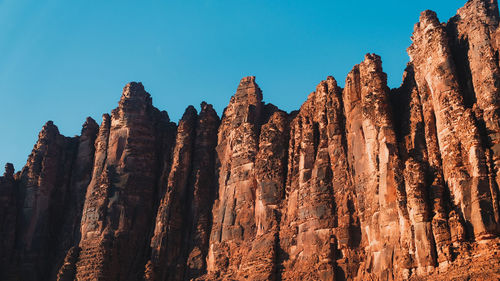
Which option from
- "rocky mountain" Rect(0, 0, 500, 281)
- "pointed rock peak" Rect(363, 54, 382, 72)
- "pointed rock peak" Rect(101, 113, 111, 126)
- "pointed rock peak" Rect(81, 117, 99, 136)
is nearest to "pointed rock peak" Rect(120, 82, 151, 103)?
"rocky mountain" Rect(0, 0, 500, 281)

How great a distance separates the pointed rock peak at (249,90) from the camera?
65.6m

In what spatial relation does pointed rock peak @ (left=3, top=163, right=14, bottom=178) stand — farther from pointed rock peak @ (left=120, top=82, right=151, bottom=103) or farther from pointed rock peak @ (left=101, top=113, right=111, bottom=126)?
pointed rock peak @ (left=120, top=82, right=151, bottom=103)

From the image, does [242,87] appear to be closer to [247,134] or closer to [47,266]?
[247,134]

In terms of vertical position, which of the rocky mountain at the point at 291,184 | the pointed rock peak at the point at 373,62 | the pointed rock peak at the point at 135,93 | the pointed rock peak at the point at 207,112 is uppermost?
the pointed rock peak at the point at 135,93

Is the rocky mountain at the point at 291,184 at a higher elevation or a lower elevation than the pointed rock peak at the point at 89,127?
lower

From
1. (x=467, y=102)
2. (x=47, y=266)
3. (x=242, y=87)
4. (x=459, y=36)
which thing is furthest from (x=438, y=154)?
(x=47, y=266)

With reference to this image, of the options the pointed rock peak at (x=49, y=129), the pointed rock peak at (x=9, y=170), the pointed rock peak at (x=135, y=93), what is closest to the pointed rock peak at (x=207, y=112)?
the pointed rock peak at (x=135, y=93)

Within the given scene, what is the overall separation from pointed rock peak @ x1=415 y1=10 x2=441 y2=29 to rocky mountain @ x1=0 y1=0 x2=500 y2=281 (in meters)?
0.13

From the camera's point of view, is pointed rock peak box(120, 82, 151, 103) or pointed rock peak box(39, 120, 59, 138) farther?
pointed rock peak box(39, 120, 59, 138)

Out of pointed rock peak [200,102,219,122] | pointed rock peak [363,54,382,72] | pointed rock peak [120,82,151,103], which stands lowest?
pointed rock peak [363,54,382,72]

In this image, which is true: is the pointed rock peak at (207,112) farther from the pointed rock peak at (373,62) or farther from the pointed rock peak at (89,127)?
the pointed rock peak at (373,62)

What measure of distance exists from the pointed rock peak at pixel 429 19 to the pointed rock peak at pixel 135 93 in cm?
2808

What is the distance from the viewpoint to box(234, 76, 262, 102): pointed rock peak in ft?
215

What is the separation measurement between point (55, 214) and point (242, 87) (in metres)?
20.9
